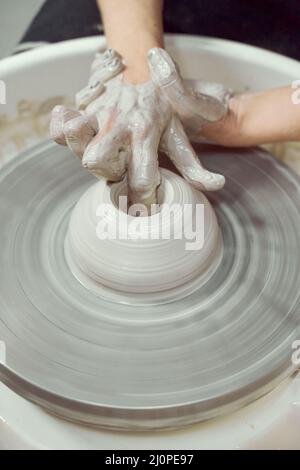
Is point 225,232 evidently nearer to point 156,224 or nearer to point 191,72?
point 156,224

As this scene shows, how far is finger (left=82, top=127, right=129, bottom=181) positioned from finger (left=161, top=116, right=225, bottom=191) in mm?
115

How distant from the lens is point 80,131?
107 centimetres

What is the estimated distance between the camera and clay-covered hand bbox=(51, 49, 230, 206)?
1071 millimetres

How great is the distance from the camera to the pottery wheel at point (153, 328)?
1001 millimetres

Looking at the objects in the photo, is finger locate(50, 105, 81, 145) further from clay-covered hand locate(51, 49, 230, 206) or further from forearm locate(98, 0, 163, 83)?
forearm locate(98, 0, 163, 83)

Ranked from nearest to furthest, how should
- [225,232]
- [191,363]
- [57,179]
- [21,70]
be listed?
[191,363] < [225,232] < [57,179] < [21,70]

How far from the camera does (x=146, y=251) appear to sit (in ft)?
3.50

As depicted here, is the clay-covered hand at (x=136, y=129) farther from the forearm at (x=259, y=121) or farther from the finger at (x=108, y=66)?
the forearm at (x=259, y=121)

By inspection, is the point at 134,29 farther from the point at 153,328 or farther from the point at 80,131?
the point at 153,328

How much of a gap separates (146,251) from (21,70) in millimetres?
766

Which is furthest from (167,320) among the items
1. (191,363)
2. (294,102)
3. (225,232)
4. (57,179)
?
(294,102)

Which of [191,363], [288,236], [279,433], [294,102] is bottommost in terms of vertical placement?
[279,433]

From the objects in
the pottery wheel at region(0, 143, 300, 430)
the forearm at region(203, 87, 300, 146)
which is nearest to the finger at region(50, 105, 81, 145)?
the pottery wheel at region(0, 143, 300, 430)

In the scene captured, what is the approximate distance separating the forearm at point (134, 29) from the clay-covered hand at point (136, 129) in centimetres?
9
